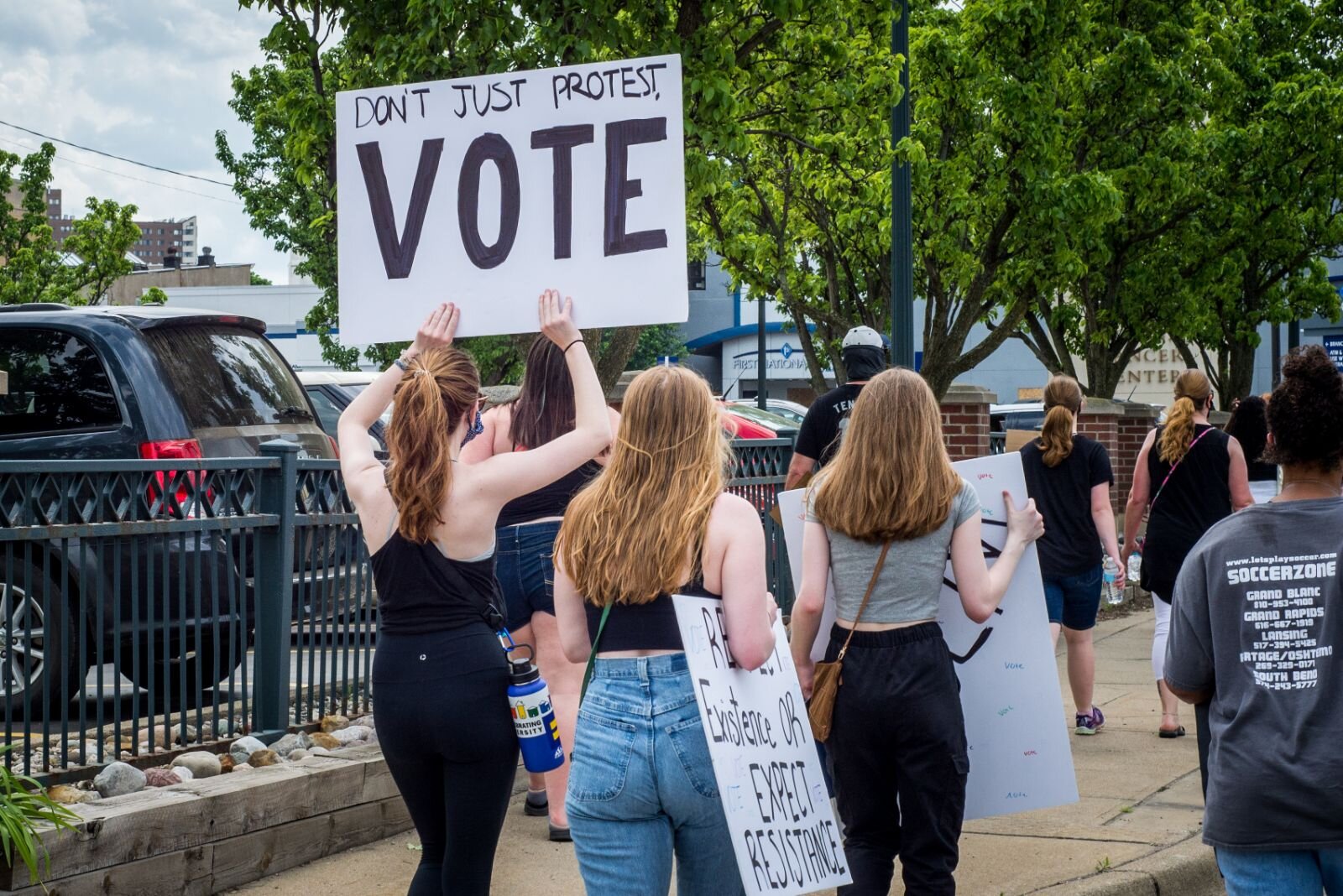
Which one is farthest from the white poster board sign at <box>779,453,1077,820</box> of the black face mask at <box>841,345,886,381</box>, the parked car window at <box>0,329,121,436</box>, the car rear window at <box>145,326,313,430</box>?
the parked car window at <box>0,329,121,436</box>

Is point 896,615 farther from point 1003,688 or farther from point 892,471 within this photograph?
point 1003,688

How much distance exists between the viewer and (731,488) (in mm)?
7738

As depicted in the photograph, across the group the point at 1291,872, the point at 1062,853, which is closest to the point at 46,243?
the point at 1062,853

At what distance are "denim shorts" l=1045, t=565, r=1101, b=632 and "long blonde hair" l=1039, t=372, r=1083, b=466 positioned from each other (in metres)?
0.61

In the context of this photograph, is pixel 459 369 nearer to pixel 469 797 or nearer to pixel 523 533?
pixel 469 797

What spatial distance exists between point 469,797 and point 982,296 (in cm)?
1308

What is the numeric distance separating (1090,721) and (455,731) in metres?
5.27

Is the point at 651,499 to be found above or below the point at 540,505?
above

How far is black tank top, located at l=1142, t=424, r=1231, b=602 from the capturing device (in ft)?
23.4

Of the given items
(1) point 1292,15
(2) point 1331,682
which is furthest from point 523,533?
(1) point 1292,15

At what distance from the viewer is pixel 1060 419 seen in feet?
24.9

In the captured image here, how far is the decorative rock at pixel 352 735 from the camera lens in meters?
6.12

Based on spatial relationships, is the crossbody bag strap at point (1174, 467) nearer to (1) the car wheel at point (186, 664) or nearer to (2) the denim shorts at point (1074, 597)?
(2) the denim shorts at point (1074, 597)

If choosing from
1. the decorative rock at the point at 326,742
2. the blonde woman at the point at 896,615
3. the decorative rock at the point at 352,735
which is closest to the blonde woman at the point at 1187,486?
the blonde woman at the point at 896,615
